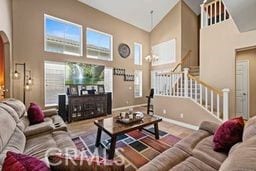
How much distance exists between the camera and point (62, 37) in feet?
18.5

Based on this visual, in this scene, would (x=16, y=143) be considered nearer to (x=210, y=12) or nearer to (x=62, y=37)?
(x=62, y=37)

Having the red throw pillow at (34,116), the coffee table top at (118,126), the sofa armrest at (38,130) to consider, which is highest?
the red throw pillow at (34,116)

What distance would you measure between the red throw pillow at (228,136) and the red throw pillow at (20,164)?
1867 millimetres

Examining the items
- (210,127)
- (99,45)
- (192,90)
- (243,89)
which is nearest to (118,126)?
(210,127)

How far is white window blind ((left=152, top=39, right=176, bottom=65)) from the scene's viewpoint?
763cm

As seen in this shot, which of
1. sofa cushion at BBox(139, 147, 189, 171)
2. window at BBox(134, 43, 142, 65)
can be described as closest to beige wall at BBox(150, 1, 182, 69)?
window at BBox(134, 43, 142, 65)

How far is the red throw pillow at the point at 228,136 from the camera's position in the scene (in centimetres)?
182

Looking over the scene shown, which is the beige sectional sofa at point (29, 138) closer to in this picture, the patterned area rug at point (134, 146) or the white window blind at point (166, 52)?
the patterned area rug at point (134, 146)

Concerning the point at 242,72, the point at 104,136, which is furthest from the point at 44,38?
the point at 242,72

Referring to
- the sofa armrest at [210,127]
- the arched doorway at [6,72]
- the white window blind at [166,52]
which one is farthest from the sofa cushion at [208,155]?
the white window blind at [166,52]

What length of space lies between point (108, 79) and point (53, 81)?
2.37 m

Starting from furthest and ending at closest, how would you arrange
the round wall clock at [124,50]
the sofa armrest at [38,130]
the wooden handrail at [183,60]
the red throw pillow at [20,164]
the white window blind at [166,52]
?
the white window blind at [166,52] < the round wall clock at [124,50] < the wooden handrail at [183,60] < the sofa armrest at [38,130] < the red throw pillow at [20,164]

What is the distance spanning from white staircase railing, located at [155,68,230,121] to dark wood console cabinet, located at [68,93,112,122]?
2.13m

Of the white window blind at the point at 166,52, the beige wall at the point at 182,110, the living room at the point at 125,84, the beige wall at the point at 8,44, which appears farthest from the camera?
the white window blind at the point at 166,52
